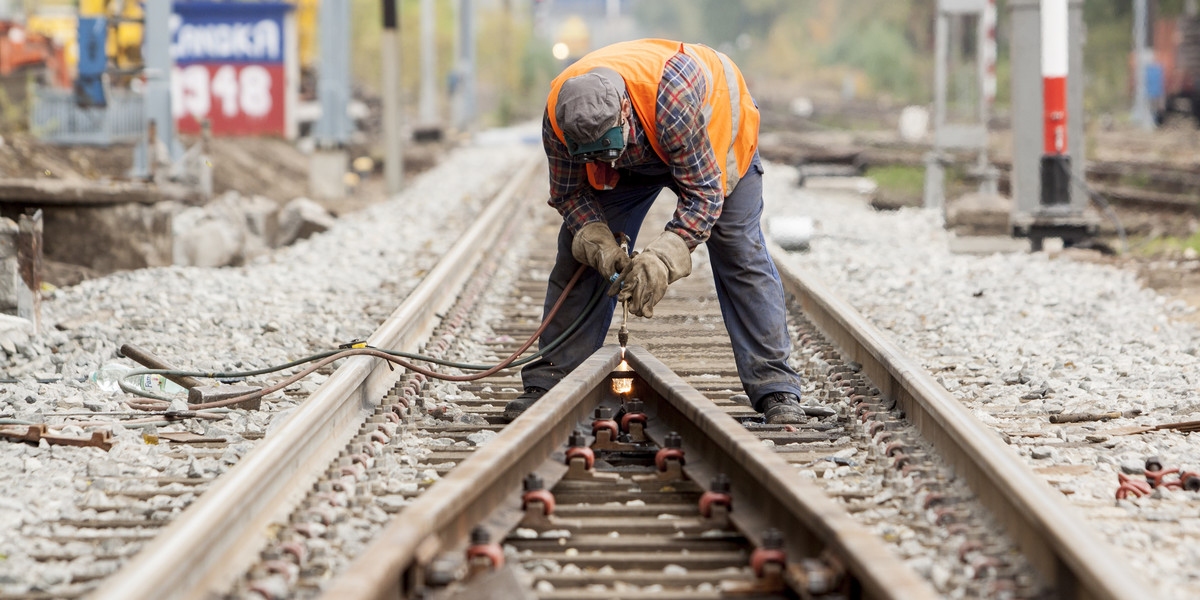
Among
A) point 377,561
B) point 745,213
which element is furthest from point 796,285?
point 377,561

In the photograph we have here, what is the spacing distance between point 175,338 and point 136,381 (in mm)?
948

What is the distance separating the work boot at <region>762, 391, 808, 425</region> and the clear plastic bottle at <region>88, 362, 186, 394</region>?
93.9 inches

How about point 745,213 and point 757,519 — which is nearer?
point 757,519

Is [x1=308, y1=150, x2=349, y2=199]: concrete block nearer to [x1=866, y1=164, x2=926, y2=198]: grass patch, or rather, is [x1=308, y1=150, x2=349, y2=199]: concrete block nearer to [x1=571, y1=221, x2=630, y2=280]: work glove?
[x1=866, y1=164, x2=926, y2=198]: grass patch

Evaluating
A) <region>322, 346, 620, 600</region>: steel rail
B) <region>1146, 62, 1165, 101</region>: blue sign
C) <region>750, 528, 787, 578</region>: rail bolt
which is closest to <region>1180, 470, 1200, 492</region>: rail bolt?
<region>750, 528, 787, 578</region>: rail bolt

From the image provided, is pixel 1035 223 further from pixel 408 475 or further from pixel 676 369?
pixel 408 475

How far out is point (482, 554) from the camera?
9.73 feet

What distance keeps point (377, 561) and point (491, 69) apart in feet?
190

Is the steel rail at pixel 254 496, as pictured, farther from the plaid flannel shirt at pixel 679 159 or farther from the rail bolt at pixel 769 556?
the rail bolt at pixel 769 556

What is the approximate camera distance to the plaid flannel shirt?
4203 millimetres

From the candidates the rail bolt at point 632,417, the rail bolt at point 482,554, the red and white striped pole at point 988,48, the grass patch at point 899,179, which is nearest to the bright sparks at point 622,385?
the rail bolt at point 632,417

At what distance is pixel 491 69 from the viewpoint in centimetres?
5941

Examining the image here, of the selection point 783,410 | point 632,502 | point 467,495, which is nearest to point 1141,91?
point 783,410

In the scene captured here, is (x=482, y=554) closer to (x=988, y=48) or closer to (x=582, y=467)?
(x=582, y=467)
